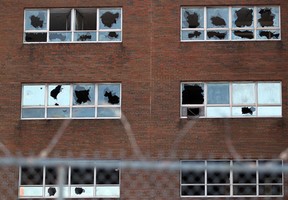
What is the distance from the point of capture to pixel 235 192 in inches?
979

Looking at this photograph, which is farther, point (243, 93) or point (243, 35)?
point (243, 35)

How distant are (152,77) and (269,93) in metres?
4.42

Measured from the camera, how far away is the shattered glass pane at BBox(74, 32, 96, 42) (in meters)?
27.2

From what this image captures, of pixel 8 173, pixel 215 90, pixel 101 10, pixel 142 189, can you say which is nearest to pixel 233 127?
pixel 215 90

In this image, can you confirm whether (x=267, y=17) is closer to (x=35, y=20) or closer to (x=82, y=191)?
(x=35, y=20)

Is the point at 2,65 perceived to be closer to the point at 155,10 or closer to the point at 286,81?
the point at 155,10

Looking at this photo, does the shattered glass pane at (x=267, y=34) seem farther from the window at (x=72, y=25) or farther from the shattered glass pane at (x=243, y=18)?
the window at (x=72, y=25)

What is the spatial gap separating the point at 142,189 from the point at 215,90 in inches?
185

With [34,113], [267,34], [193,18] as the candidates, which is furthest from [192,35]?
[34,113]

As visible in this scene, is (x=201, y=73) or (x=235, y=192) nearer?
(x=235, y=192)

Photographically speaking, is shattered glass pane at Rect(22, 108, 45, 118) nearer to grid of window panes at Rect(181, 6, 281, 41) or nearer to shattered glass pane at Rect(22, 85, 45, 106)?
shattered glass pane at Rect(22, 85, 45, 106)

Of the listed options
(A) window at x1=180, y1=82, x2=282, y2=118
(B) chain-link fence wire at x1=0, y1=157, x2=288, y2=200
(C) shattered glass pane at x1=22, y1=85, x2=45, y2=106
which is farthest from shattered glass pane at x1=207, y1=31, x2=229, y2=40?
(C) shattered glass pane at x1=22, y1=85, x2=45, y2=106

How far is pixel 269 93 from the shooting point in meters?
26.4

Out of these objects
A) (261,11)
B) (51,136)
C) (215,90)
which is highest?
(261,11)
